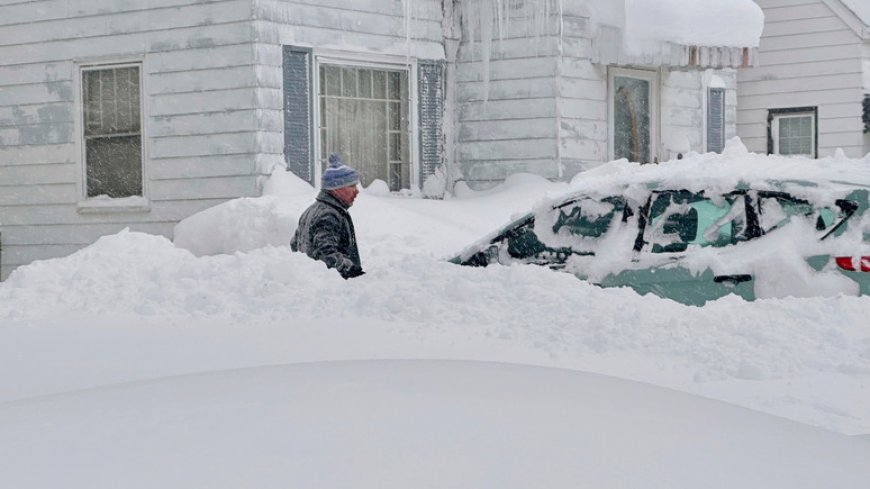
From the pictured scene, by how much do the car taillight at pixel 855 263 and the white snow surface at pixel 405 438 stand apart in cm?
261

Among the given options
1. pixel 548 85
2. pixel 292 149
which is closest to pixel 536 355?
pixel 292 149

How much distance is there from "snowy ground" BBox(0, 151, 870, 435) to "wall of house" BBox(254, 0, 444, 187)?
4.74 m

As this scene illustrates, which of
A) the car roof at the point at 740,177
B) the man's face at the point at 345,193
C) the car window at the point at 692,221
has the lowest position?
the car window at the point at 692,221

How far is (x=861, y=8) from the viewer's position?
2097cm

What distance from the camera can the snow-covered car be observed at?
24.1 ft

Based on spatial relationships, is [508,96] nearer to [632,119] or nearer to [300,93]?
[632,119]

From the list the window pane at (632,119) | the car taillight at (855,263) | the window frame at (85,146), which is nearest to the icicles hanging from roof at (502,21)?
the window pane at (632,119)

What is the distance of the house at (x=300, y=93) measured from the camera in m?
13.8

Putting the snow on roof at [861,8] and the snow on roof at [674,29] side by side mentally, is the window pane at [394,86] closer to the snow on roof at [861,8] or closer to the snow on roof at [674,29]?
the snow on roof at [674,29]

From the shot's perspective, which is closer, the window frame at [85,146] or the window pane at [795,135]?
the window frame at [85,146]

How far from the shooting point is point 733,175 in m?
7.89

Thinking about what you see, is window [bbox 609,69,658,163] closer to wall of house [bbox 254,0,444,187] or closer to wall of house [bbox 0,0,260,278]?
wall of house [bbox 254,0,444,187]

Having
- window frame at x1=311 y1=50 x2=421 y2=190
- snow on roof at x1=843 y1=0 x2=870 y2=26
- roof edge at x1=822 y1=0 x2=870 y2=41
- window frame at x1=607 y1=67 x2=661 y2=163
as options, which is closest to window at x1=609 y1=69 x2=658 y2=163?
window frame at x1=607 y1=67 x2=661 y2=163

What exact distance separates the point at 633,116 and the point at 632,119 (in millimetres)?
47
